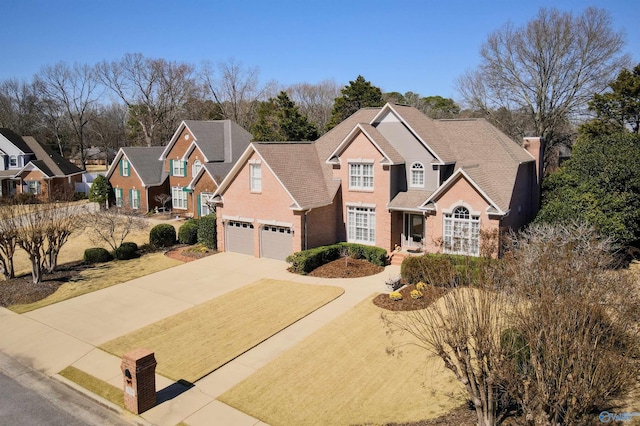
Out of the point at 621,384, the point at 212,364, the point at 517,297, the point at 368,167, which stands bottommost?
the point at 212,364

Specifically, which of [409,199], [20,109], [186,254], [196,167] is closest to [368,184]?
[409,199]

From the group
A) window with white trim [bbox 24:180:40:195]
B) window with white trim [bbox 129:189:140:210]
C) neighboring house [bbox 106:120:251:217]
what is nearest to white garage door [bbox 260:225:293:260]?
neighboring house [bbox 106:120:251:217]

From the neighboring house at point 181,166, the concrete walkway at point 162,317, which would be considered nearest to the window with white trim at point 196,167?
the neighboring house at point 181,166

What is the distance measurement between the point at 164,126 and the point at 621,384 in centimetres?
7005

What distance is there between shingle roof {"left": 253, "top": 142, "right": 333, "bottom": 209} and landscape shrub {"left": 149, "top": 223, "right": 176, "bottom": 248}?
29.9 feet

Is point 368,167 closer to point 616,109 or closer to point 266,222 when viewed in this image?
point 266,222

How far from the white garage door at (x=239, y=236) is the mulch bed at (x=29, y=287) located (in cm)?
887

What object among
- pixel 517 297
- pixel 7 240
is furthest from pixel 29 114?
pixel 517 297

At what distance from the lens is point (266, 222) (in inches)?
1164

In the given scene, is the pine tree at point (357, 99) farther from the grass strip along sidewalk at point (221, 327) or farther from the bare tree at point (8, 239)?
the bare tree at point (8, 239)

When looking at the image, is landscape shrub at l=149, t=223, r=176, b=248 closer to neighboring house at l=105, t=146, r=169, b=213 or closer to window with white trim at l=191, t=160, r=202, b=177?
window with white trim at l=191, t=160, r=202, b=177

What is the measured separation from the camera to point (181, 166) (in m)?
44.4

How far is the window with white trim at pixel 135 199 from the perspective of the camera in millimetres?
45938

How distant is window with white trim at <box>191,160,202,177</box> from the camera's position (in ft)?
140
